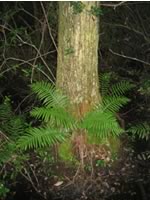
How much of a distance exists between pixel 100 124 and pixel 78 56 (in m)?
1.06

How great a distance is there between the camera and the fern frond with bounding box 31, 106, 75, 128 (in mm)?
6082

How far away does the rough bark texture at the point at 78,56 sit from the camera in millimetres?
6234

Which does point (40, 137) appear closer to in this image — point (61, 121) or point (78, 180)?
point (61, 121)

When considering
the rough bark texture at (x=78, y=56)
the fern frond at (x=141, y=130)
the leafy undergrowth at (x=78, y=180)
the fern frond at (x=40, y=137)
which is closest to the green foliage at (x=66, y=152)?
the leafy undergrowth at (x=78, y=180)

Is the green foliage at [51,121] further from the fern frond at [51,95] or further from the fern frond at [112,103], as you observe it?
the fern frond at [112,103]

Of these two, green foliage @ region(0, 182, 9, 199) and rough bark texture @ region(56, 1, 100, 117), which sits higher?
rough bark texture @ region(56, 1, 100, 117)

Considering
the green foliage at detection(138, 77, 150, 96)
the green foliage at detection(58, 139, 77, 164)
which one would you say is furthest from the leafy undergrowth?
the green foliage at detection(138, 77, 150, 96)

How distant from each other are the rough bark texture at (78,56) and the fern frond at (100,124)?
1.16 feet

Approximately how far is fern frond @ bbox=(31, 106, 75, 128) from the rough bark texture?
0.30 metres

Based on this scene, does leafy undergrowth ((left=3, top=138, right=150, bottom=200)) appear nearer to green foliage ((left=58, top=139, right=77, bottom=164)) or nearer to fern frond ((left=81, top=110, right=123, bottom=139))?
green foliage ((left=58, top=139, right=77, bottom=164))

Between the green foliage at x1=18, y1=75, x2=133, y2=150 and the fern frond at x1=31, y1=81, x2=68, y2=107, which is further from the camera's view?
the fern frond at x1=31, y1=81, x2=68, y2=107

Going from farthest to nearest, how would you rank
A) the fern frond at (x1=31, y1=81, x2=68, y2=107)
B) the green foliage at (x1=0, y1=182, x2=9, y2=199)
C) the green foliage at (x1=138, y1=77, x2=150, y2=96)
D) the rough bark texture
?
the green foliage at (x1=138, y1=77, x2=150, y2=96) → the fern frond at (x1=31, y1=81, x2=68, y2=107) → the rough bark texture → the green foliage at (x1=0, y1=182, x2=9, y2=199)

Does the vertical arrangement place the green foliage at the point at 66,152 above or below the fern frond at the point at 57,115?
below

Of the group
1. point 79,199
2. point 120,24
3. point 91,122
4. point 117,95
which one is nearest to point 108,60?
point 120,24
